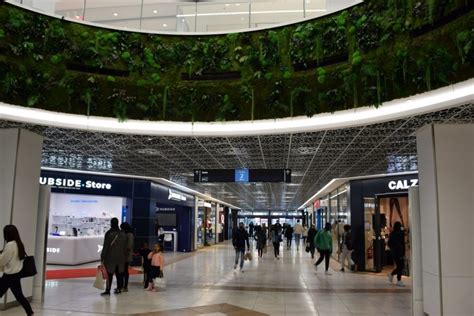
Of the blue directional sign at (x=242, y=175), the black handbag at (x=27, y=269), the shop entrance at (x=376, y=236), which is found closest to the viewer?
the black handbag at (x=27, y=269)

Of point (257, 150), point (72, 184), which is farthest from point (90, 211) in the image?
point (257, 150)

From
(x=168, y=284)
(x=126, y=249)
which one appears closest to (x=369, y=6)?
(x=126, y=249)

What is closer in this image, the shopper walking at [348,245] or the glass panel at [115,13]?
the glass panel at [115,13]

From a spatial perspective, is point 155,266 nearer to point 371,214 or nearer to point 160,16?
point 160,16

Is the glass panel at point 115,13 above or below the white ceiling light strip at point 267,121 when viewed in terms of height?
above

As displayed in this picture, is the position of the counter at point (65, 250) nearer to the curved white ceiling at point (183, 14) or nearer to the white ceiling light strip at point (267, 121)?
the white ceiling light strip at point (267, 121)

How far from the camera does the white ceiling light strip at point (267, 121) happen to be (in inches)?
258

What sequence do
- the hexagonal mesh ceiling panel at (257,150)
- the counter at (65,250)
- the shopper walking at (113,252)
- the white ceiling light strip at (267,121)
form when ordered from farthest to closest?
the counter at (65,250) < the shopper walking at (113,252) < the hexagonal mesh ceiling panel at (257,150) < the white ceiling light strip at (267,121)

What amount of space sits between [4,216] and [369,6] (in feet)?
23.2

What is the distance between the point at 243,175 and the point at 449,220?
20.6 feet

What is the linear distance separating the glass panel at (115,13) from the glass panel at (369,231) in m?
10.8

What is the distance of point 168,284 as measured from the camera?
1155 cm

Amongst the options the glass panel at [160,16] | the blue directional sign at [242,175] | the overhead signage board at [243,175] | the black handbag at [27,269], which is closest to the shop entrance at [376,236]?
the overhead signage board at [243,175]

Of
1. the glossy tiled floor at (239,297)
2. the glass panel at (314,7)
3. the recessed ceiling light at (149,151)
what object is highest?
the glass panel at (314,7)
